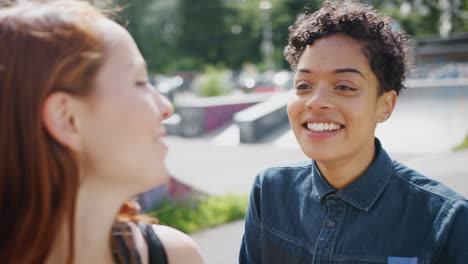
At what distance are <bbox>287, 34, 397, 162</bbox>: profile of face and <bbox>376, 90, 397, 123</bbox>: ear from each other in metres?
0.08

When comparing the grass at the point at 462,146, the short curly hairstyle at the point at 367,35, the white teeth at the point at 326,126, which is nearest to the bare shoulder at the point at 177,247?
the white teeth at the point at 326,126

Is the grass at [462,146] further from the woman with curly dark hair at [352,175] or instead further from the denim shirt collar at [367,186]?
the denim shirt collar at [367,186]

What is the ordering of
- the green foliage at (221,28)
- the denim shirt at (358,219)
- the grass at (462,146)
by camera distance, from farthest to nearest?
the green foliage at (221,28), the grass at (462,146), the denim shirt at (358,219)

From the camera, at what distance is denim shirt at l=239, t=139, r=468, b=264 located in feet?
5.74

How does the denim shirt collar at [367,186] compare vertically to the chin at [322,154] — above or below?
below

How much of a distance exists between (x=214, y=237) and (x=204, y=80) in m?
14.2

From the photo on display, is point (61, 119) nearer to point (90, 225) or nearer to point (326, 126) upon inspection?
point (90, 225)

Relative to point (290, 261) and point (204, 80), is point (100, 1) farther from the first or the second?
point (204, 80)

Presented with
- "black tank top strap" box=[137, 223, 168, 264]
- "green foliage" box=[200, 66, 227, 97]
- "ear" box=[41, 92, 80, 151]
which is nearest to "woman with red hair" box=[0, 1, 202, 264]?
"ear" box=[41, 92, 80, 151]

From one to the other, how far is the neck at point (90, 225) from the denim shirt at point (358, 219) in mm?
993

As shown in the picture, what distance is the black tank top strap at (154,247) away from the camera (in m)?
1.41

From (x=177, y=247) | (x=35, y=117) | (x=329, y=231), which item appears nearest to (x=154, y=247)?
(x=177, y=247)

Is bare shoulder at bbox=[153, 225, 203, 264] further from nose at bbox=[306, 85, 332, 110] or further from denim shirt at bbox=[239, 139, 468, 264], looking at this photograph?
nose at bbox=[306, 85, 332, 110]

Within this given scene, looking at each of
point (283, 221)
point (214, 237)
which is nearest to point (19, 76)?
point (283, 221)
